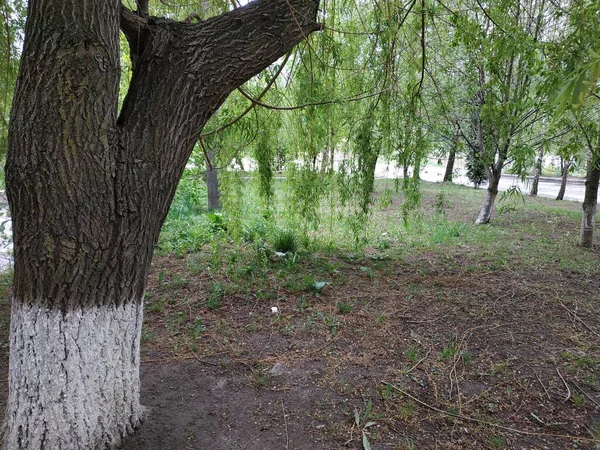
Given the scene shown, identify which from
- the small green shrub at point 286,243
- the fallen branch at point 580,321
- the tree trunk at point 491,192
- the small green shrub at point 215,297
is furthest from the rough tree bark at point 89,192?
the tree trunk at point 491,192

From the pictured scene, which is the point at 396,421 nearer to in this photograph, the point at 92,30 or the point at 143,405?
the point at 143,405

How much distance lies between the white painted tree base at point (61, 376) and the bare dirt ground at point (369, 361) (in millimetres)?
303

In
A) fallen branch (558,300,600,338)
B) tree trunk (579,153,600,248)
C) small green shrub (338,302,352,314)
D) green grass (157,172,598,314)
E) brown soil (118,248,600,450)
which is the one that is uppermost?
tree trunk (579,153,600,248)

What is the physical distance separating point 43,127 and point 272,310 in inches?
93.2

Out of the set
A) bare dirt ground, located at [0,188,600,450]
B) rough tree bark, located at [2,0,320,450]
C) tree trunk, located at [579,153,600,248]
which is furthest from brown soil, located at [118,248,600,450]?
tree trunk, located at [579,153,600,248]

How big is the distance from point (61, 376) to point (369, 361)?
73.1 inches

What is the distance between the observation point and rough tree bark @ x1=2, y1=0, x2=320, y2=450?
5.03 ft

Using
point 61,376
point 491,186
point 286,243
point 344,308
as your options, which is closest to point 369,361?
point 344,308

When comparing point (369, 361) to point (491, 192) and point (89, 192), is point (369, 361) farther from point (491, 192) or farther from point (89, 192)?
point (491, 192)

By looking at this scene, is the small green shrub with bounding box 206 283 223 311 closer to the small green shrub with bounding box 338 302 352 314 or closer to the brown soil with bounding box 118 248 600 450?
the brown soil with bounding box 118 248 600 450

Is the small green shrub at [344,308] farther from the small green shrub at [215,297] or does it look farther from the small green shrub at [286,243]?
the small green shrub at [286,243]

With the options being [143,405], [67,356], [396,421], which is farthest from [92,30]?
[396,421]

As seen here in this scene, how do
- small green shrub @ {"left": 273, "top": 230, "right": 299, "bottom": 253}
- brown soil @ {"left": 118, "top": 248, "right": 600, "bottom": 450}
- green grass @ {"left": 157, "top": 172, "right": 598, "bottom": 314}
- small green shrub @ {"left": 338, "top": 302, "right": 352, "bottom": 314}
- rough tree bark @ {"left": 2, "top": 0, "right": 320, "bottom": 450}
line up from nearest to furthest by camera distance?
rough tree bark @ {"left": 2, "top": 0, "right": 320, "bottom": 450}, brown soil @ {"left": 118, "top": 248, "right": 600, "bottom": 450}, small green shrub @ {"left": 338, "top": 302, "right": 352, "bottom": 314}, green grass @ {"left": 157, "top": 172, "right": 598, "bottom": 314}, small green shrub @ {"left": 273, "top": 230, "right": 299, "bottom": 253}

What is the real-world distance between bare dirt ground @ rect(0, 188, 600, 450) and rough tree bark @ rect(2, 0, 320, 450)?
1.48 feet
